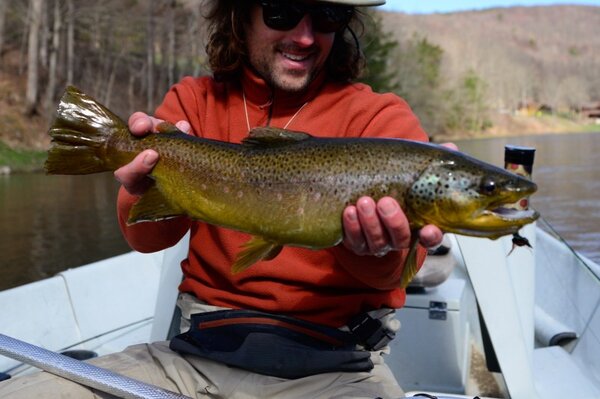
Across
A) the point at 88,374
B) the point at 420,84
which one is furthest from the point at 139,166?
the point at 420,84

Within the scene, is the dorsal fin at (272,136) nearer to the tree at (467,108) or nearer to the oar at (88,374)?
the oar at (88,374)

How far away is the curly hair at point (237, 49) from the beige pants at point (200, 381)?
4.04 ft

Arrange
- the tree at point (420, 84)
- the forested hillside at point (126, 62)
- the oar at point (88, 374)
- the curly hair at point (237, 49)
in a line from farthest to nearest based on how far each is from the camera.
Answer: the tree at point (420, 84) → the forested hillside at point (126, 62) → the curly hair at point (237, 49) → the oar at point (88, 374)

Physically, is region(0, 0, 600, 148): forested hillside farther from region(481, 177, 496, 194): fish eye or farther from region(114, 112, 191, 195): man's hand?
region(481, 177, 496, 194): fish eye

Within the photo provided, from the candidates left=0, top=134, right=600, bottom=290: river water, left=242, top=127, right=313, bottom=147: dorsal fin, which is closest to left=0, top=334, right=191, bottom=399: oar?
left=242, top=127, right=313, bottom=147: dorsal fin

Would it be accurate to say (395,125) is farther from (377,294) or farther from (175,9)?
(175,9)

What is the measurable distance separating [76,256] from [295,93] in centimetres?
999

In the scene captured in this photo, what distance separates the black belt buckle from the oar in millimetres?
768

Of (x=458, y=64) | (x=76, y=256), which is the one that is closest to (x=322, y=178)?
(x=76, y=256)

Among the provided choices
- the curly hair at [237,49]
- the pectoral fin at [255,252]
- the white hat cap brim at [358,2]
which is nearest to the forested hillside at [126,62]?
the curly hair at [237,49]

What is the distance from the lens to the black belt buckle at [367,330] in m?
2.77

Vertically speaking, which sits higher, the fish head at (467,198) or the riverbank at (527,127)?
the fish head at (467,198)

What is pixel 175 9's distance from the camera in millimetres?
47250

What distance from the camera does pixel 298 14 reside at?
2.98 meters
